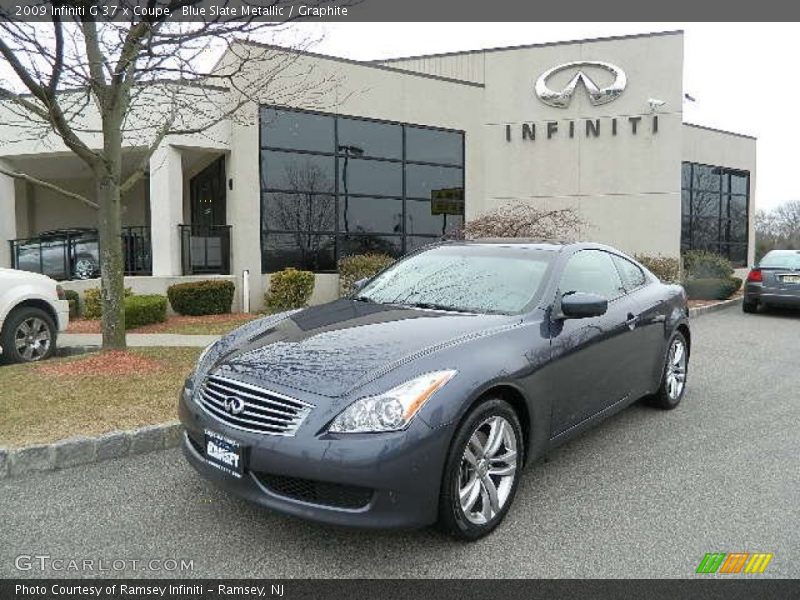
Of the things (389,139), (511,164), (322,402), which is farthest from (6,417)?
(511,164)

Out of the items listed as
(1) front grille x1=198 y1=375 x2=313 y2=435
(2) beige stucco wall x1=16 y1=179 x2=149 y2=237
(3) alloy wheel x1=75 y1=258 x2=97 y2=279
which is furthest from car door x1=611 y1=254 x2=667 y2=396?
(2) beige stucco wall x1=16 y1=179 x2=149 y2=237

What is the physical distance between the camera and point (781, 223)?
60.2m

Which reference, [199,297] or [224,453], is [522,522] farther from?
[199,297]

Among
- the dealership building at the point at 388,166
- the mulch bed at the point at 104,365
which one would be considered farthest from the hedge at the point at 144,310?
the mulch bed at the point at 104,365

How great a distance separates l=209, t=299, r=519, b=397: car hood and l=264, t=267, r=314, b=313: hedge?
799 centimetres

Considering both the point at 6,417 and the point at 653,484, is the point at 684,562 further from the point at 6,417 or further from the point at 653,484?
the point at 6,417

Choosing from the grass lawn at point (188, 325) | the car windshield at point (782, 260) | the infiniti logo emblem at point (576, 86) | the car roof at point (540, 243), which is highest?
the infiniti logo emblem at point (576, 86)

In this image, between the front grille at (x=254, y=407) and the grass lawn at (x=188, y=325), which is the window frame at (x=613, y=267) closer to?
the front grille at (x=254, y=407)

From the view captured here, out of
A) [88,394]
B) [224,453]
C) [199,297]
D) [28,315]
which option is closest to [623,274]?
[224,453]

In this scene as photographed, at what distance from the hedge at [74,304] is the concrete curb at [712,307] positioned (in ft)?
40.6

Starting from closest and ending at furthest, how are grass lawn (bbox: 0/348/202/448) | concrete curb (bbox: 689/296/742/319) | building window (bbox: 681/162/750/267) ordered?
grass lawn (bbox: 0/348/202/448)
concrete curb (bbox: 689/296/742/319)
building window (bbox: 681/162/750/267)

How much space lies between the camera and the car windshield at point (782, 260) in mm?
12669

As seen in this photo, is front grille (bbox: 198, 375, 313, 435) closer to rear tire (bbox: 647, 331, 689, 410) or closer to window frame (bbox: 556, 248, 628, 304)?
window frame (bbox: 556, 248, 628, 304)

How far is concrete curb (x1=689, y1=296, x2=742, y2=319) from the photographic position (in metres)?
13.2
